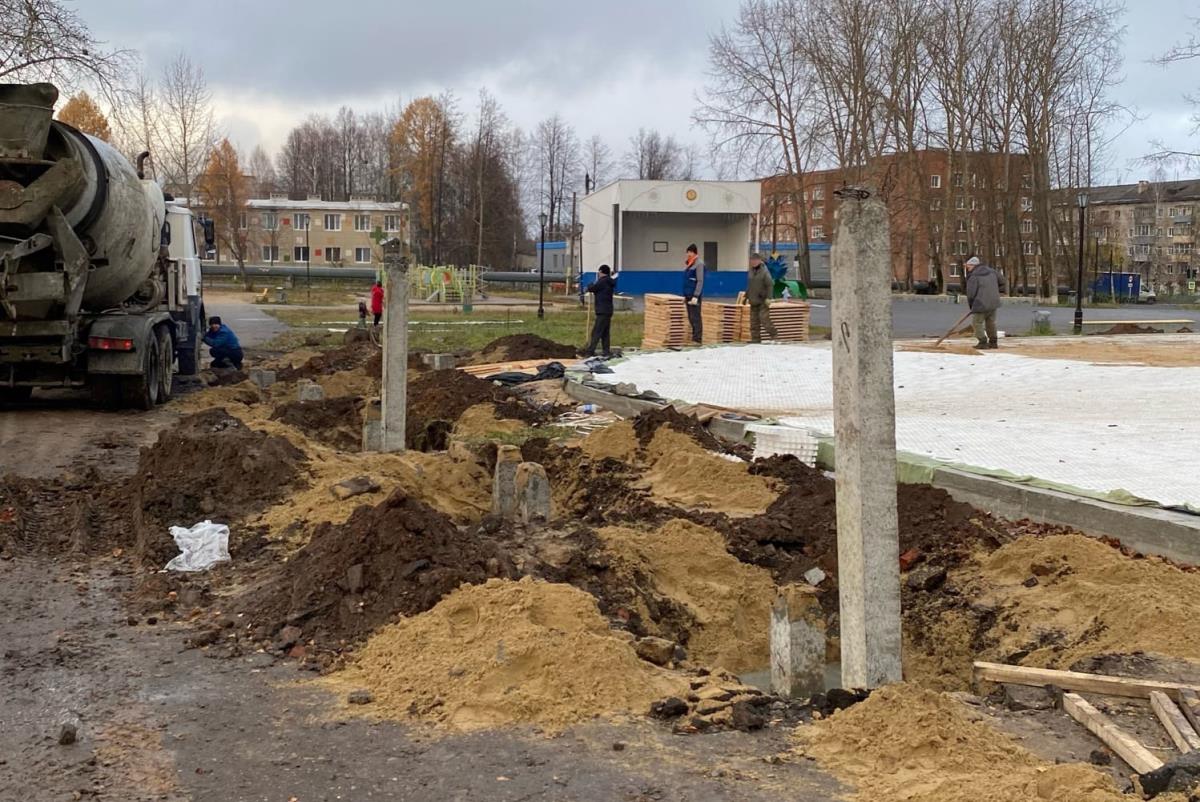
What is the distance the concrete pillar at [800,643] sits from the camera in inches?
193

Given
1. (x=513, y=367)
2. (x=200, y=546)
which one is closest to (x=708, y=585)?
(x=200, y=546)

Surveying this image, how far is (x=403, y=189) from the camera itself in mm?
84375

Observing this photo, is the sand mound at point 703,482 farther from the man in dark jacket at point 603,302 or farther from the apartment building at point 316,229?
the apartment building at point 316,229

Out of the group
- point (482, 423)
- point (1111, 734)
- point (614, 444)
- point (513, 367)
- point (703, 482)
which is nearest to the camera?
point (1111, 734)

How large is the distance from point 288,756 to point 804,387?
1141cm

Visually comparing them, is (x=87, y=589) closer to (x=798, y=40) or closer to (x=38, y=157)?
(x=38, y=157)

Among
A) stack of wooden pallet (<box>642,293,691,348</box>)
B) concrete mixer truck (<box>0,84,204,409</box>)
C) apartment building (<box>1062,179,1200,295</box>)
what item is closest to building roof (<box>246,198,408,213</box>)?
apartment building (<box>1062,179,1200,295</box>)

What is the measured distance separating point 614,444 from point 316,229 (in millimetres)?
96583

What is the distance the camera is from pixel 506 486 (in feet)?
26.8

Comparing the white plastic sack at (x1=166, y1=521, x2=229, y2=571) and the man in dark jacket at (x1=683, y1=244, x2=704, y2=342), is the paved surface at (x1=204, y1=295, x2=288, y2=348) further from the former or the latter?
the white plastic sack at (x1=166, y1=521, x2=229, y2=571)

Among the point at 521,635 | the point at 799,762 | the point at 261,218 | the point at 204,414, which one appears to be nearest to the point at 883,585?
the point at 799,762

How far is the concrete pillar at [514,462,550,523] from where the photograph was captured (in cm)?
796

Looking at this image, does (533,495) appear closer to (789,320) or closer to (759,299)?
(759,299)

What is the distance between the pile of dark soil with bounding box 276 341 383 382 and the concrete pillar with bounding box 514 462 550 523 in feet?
32.4
